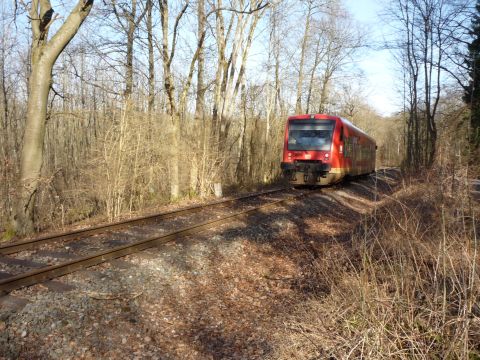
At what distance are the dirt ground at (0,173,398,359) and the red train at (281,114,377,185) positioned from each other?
7990 mm

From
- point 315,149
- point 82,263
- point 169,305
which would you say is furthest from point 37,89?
point 315,149

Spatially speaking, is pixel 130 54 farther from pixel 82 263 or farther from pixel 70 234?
pixel 82 263

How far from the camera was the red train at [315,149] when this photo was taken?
15.2 meters

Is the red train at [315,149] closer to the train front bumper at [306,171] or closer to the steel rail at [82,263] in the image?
the train front bumper at [306,171]

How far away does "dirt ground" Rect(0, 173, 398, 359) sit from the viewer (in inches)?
145

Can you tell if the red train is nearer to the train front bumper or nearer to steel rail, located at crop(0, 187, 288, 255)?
the train front bumper

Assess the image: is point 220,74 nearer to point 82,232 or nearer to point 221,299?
point 82,232

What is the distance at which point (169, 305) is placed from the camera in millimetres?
4727

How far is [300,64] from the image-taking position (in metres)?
26.8

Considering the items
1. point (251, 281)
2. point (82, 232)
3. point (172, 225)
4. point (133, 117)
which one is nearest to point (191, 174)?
point (133, 117)

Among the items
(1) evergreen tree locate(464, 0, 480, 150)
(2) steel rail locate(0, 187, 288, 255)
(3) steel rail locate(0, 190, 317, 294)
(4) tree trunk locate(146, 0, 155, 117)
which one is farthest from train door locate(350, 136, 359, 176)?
(3) steel rail locate(0, 190, 317, 294)

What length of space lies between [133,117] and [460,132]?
754 centimetres

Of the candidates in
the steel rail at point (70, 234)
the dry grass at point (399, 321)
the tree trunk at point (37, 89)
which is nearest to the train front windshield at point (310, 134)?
the steel rail at point (70, 234)

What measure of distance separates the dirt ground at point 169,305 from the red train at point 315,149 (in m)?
7.99
